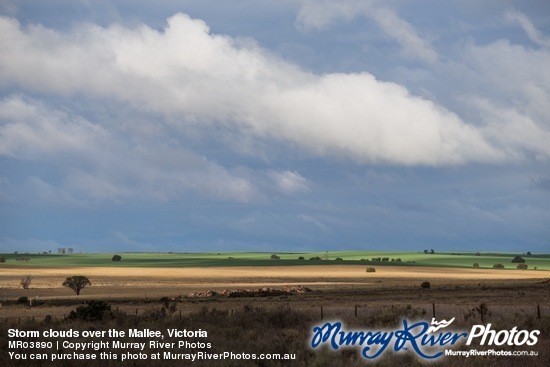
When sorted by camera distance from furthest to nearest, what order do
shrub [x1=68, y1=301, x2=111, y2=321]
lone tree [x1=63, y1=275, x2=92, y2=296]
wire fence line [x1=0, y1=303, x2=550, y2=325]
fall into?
lone tree [x1=63, y1=275, x2=92, y2=296]
shrub [x1=68, y1=301, x2=111, y2=321]
wire fence line [x1=0, y1=303, x2=550, y2=325]

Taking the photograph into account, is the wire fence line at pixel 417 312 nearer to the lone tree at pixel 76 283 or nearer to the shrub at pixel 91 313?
the shrub at pixel 91 313

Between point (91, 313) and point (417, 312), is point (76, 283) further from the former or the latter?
point (417, 312)

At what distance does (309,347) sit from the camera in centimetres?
2652

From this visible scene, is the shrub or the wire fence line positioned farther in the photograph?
the shrub

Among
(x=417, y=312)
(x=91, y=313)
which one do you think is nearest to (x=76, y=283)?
(x=91, y=313)

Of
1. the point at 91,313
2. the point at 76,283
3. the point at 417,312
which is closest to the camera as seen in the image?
the point at 417,312

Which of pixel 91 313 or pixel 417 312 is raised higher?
pixel 91 313

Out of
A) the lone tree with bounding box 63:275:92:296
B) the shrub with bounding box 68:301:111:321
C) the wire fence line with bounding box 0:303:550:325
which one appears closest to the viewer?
the wire fence line with bounding box 0:303:550:325

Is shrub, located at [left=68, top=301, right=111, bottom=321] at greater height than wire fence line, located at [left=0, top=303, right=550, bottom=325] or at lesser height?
greater

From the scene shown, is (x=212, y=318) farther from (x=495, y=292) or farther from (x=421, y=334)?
(x=495, y=292)

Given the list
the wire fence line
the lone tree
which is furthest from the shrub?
the lone tree

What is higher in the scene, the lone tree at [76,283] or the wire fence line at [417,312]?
the lone tree at [76,283]

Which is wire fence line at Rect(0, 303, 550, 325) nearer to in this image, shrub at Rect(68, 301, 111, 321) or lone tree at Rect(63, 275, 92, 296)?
shrub at Rect(68, 301, 111, 321)

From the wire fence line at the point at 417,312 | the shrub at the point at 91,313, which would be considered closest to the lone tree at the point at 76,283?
the wire fence line at the point at 417,312
